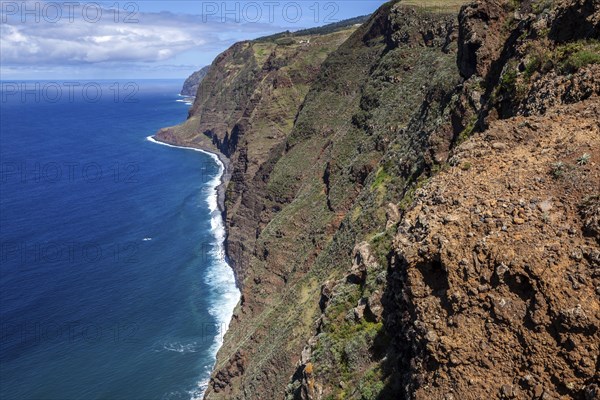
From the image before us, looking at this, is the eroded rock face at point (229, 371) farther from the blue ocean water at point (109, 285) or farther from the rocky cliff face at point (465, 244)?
the blue ocean water at point (109, 285)

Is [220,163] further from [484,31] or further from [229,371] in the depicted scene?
[484,31]

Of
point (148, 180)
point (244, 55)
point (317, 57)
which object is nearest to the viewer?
point (317, 57)

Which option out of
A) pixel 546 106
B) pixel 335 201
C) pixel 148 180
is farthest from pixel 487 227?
pixel 148 180

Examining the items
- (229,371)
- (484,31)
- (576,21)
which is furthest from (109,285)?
(576,21)

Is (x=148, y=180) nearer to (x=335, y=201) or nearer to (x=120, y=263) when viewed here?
(x=120, y=263)

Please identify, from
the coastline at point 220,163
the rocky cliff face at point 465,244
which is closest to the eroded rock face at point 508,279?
the rocky cliff face at point 465,244

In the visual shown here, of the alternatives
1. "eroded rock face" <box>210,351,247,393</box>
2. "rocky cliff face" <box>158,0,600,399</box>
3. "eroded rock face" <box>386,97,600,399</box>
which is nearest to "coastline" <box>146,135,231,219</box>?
"eroded rock face" <box>210,351,247,393</box>
